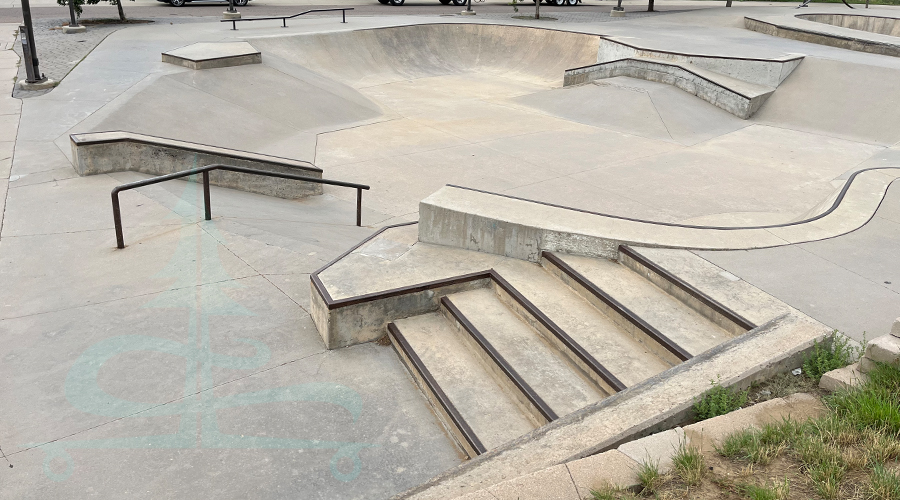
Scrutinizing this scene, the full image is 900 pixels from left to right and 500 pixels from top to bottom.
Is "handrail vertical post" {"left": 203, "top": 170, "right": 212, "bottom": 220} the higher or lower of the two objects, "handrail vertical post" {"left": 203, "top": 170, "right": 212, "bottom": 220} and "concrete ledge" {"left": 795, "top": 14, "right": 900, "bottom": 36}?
the lower

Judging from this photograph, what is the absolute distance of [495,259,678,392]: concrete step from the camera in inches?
185

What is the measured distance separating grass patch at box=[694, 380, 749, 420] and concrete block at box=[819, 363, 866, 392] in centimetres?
50

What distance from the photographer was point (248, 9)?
88.6 ft

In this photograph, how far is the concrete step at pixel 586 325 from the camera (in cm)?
470

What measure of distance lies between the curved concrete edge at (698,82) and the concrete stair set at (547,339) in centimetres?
1150

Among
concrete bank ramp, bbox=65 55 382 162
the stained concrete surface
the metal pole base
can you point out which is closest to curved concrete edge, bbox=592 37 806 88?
concrete bank ramp, bbox=65 55 382 162

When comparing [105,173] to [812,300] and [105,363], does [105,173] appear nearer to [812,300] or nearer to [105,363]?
[105,363]

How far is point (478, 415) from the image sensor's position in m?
4.62

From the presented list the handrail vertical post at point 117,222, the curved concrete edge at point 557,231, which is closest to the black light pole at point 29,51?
the handrail vertical post at point 117,222

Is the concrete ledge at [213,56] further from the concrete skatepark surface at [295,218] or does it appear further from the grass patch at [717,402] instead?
the grass patch at [717,402]

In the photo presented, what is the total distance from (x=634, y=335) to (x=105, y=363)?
4.02 meters

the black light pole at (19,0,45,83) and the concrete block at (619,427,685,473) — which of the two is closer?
the concrete block at (619,427,685,473)

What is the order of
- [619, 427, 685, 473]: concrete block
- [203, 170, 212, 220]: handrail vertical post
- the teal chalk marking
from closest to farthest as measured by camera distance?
[619, 427, 685, 473]: concrete block → the teal chalk marking → [203, 170, 212, 220]: handrail vertical post

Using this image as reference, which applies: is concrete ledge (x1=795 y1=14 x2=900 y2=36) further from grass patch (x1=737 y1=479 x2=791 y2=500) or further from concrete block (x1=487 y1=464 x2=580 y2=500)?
concrete block (x1=487 y1=464 x2=580 y2=500)
